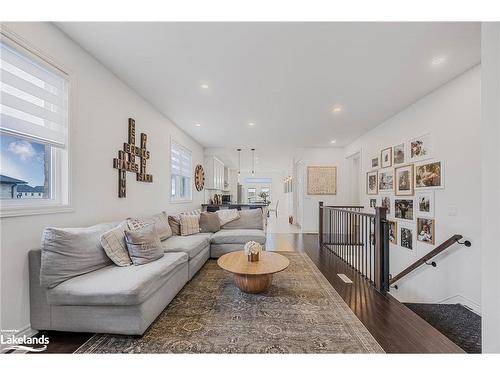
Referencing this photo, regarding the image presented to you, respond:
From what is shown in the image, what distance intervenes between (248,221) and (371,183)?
3.04 m

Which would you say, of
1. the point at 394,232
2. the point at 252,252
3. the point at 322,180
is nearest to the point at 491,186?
the point at 252,252

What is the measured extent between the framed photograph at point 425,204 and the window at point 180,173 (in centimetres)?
459

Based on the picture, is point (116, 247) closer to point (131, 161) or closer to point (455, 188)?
point (131, 161)

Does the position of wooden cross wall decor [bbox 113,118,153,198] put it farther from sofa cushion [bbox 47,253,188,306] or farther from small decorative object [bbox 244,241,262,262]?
small decorative object [bbox 244,241,262,262]

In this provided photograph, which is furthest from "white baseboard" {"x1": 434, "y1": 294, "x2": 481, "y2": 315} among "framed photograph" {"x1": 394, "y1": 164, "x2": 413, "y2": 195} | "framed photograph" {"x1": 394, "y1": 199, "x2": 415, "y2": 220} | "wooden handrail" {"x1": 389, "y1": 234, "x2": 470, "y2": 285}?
"framed photograph" {"x1": 394, "y1": 164, "x2": 413, "y2": 195}

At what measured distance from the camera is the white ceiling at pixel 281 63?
198cm

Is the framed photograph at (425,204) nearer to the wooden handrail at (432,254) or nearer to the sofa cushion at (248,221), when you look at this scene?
the wooden handrail at (432,254)

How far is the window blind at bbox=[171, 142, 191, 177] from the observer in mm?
4820

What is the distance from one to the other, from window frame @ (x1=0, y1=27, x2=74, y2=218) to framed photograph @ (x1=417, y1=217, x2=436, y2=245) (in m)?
4.66

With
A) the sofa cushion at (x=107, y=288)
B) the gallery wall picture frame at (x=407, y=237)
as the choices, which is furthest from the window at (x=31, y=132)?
the gallery wall picture frame at (x=407, y=237)

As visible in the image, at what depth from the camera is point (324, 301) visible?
92.5 inches

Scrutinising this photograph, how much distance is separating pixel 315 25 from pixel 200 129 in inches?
144
